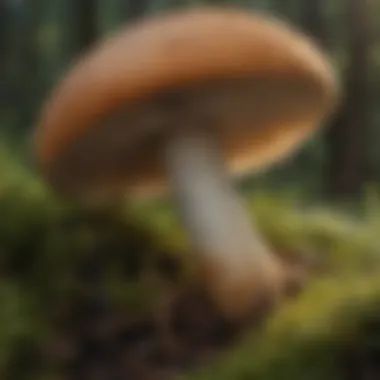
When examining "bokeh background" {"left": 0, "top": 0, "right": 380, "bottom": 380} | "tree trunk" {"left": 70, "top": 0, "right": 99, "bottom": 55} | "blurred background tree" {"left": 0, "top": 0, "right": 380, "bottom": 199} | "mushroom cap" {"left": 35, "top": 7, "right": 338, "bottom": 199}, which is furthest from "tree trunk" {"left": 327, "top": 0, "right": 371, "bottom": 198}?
"mushroom cap" {"left": 35, "top": 7, "right": 338, "bottom": 199}

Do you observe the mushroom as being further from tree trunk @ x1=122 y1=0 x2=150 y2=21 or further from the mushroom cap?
tree trunk @ x1=122 y1=0 x2=150 y2=21

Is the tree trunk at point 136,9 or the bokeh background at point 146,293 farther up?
the tree trunk at point 136,9

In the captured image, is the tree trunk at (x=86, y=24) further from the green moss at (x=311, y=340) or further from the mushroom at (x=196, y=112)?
the green moss at (x=311, y=340)

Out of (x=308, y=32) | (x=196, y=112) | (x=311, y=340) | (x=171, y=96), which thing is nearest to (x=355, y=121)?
(x=308, y=32)

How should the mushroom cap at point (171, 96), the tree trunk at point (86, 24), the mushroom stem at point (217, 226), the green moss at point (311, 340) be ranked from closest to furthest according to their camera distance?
1. the green moss at point (311, 340)
2. the mushroom cap at point (171, 96)
3. the mushroom stem at point (217, 226)
4. the tree trunk at point (86, 24)

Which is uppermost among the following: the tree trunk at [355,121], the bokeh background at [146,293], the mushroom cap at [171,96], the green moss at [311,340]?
the tree trunk at [355,121]

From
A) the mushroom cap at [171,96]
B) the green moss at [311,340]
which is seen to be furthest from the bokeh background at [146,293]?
the mushroom cap at [171,96]

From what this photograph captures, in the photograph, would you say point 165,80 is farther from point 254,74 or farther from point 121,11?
point 121,11
